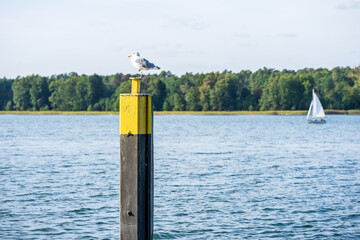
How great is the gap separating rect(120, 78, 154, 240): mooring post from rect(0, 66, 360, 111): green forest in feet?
464

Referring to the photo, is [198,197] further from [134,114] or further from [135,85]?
[134,114]

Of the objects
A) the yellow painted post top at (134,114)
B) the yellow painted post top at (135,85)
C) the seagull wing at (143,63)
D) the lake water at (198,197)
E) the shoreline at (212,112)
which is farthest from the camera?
the shoreline at (212,112)

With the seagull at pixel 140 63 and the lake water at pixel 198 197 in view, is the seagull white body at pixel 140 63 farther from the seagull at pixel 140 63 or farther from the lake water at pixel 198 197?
the lake water at pixel 198 197

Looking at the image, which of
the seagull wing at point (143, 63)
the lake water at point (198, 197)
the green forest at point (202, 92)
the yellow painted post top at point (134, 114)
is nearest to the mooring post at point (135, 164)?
the yellow painted post top at point (134, 114)

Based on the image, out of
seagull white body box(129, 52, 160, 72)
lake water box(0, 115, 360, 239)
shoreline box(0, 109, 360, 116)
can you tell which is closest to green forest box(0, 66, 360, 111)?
shoreline box(0, 109, 360, 116)

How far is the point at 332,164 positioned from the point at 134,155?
1086 inches

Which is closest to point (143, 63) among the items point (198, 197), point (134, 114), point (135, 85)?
point (135, 85)

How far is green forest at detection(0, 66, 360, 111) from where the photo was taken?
15388 cm

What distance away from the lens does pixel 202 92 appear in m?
165

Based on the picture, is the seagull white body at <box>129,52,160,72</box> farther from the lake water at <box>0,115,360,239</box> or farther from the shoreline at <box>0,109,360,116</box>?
the shoreline at <box>0,109,360,116</box>

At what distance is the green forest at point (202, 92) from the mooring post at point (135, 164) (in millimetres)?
141337

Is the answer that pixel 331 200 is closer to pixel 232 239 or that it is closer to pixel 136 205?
pixel 232 239

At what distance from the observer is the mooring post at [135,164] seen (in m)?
8.16

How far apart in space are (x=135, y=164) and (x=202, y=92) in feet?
515
